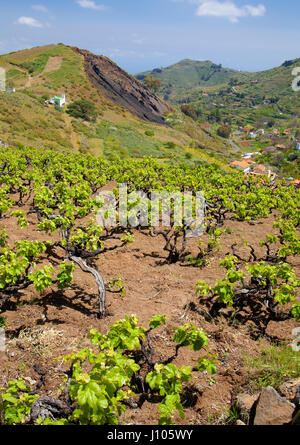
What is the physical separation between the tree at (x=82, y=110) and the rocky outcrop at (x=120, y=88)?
2207 cm

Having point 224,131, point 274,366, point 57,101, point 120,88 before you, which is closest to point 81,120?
point 57,101

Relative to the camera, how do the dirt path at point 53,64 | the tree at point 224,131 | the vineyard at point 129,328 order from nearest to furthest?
the vineyard at point 129,328
the dirt path at point 53,64
the tree at point 224,131

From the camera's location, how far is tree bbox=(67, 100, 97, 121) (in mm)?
77406

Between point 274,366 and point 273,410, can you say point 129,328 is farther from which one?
point 274,366

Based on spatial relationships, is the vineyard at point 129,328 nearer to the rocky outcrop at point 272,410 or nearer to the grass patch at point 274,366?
the grass patch at point 274,366

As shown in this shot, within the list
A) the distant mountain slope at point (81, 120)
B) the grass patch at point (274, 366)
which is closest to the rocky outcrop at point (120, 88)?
the distant mountain slope at point (81, 120)

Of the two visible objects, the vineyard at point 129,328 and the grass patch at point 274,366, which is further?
the grass patch at point 274,366

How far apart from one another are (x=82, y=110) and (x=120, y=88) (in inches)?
1672

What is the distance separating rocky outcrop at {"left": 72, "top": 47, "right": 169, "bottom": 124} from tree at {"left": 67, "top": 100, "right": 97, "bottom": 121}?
72.4 ft

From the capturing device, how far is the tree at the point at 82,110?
77.4 m

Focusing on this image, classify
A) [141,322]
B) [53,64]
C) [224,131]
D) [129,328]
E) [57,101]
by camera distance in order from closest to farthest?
[129,328], [141,322], [57,101], [53,64], [224,131]

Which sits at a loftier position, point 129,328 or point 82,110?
point 82,110

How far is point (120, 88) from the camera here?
115m

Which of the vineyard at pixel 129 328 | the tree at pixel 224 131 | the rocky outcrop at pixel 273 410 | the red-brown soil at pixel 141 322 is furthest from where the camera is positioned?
the tree at pixel 224 131
